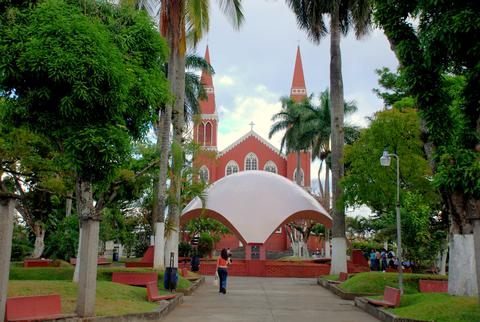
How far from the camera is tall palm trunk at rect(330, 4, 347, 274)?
24.7 m

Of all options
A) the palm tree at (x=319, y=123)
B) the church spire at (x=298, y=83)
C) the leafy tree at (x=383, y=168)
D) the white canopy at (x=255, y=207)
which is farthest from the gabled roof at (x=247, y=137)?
the leafy tree at (x=383, y=168)

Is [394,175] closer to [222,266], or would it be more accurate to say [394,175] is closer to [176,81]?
[222,266]

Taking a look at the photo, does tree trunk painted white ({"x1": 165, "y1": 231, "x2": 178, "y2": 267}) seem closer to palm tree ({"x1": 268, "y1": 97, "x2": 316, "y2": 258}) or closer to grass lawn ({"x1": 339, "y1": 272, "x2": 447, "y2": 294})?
Result: grass lawn ({"x1": 339, "y1": 272, "x2": 447, "y2": 294})

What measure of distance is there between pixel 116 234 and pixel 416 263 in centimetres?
1880

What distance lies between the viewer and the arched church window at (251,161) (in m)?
61.8

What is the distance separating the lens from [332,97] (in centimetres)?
2533

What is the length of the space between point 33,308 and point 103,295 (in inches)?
145

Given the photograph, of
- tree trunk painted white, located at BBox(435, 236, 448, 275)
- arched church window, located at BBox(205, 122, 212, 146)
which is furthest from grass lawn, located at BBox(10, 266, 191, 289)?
arched church window, located at BBox(205, 122, 212, 146)

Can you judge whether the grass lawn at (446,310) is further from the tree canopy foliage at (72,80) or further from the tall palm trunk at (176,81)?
the tall palm trunk at (176,81)

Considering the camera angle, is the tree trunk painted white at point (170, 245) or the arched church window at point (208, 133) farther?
the arched church window at point (208, 133)

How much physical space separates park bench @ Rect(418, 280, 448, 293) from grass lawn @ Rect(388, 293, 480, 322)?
380 cm

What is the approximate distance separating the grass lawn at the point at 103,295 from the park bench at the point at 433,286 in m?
8.07

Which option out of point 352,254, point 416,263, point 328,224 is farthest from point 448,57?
point 328,224

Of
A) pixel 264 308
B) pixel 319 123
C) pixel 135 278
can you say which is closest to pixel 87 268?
pixel 264 308
